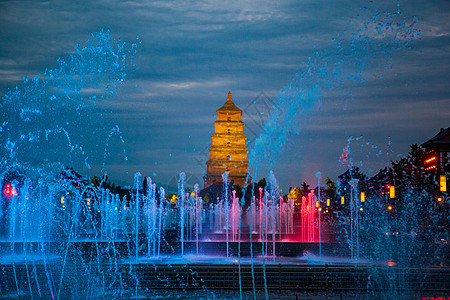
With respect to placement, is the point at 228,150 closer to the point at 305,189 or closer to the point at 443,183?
the point at 305,189

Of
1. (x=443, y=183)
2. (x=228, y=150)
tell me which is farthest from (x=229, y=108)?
(x=443, y=183)

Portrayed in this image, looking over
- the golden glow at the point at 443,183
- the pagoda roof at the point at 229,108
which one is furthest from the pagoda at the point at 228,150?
the golden glow at the point at 443,183

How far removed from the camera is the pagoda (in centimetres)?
10319

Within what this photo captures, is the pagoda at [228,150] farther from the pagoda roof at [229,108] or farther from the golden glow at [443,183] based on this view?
the golden glow at [443,183]


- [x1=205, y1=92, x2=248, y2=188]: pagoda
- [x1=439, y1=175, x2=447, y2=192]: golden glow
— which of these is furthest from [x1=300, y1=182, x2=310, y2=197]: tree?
[x1=439, y1=175, x2=447, y2=192]: golden glow

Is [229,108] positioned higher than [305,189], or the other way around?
[229,108]

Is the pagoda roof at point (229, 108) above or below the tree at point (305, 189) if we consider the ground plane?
above

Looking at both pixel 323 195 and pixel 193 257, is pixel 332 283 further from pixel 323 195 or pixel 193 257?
pixel 323 195

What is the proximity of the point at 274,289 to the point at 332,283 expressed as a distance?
5.19 feet

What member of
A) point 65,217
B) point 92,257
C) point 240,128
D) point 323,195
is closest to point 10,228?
point 65,217

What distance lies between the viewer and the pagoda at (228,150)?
10319 cm

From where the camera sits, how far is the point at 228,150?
10412cm

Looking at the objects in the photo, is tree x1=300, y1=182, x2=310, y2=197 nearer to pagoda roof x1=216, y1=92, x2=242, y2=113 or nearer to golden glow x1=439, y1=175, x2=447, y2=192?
pagoda roof x1=216, y1=92, x2=242, y2=113

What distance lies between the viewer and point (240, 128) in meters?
108
